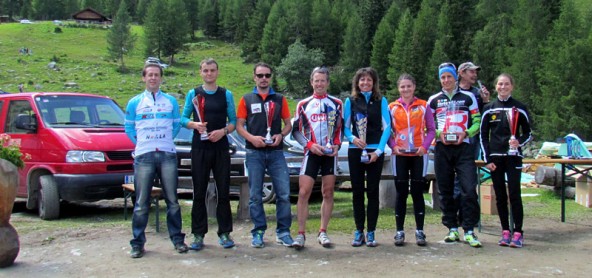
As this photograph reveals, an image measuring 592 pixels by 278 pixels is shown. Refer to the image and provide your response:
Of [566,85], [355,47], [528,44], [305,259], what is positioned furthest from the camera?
[355,47]

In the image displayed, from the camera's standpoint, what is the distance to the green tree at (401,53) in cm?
6312

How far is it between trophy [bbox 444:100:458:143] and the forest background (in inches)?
1528

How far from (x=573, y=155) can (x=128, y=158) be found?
6773 mm

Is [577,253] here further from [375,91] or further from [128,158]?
[128,158]

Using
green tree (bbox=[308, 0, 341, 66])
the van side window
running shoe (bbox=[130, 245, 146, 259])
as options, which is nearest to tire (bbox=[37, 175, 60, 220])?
the van side window

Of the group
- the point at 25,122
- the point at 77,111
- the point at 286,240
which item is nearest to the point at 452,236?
the point at 286,240

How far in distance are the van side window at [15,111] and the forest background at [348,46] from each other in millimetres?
39967

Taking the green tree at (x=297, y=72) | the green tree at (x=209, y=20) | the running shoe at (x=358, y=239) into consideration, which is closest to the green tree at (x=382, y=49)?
the green tree at (x=297, y=72)

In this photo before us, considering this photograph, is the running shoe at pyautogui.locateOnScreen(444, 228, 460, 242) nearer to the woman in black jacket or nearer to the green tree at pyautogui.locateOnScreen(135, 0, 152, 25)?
the woman in black jacket

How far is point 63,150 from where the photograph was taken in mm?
7930

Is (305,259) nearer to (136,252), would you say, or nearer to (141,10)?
(136,252)

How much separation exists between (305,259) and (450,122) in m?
2.30

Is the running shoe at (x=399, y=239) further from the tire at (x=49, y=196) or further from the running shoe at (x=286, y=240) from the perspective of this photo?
the tire at (x=49, y=196)

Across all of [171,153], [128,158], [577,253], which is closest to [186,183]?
[128,158]
